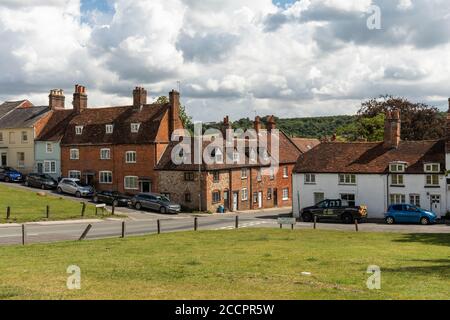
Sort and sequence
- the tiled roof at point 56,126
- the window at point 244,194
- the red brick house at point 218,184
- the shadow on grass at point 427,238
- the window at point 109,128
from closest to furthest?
the shadow on grass at point 427,238 < the red brick house at point 218,184 < the window at point 244,194 < the window at point 109,128 < the tiled roof at point 56,126

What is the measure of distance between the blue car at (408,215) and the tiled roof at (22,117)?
50.3m

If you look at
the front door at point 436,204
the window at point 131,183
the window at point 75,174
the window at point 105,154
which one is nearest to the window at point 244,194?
the window at point 131,183

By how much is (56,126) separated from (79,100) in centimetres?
489

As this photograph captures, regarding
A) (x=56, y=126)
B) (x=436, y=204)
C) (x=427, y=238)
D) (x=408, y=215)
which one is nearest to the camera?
(x=427, y=238)

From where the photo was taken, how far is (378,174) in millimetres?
52844

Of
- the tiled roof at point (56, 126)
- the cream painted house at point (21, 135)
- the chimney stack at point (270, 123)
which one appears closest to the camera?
the tiled roof at point (56, 126)

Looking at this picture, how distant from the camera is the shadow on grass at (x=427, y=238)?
31812 mm

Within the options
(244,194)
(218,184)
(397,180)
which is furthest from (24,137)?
(397,180)

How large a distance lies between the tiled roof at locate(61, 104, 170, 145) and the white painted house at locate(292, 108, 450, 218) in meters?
18.8

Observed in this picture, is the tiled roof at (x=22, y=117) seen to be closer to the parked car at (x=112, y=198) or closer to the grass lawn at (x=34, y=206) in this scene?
the grass lawn at (x=34, y=206)

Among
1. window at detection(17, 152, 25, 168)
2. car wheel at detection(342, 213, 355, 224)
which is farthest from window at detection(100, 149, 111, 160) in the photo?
car wheel at detection(342, 213, 355, 224)

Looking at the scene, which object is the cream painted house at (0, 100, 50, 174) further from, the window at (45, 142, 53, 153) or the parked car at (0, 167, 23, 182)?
the parked car at (0, 167, 23, 182)

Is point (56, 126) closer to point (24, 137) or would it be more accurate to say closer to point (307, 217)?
point (24, 137)
